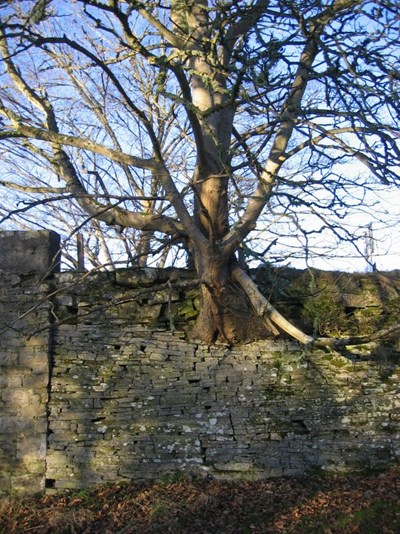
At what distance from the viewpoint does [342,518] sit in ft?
18.1

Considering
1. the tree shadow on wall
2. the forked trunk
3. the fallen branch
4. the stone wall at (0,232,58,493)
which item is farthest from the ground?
the forked trunk

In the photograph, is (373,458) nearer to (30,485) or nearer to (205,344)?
(205,344)

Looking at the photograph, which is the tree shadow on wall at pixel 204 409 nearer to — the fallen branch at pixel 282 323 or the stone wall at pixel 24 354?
the stone wall at pixel 24 354

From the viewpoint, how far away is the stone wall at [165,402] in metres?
6.62

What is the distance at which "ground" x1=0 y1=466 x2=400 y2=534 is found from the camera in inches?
219

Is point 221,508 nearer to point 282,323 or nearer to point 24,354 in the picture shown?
point 282,323

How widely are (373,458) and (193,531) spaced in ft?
7.39

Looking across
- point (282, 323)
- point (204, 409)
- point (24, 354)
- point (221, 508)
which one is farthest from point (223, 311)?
point (24, 354)

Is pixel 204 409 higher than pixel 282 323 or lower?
lower

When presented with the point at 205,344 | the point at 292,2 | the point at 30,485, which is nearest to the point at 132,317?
the point at 205,344

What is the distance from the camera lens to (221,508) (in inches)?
235

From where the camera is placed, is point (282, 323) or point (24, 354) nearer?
point (282, 323)

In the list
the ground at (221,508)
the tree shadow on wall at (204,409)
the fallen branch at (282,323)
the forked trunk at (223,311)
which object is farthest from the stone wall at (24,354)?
the fallen branch at (282,323)

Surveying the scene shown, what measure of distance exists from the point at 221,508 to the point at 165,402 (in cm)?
133
